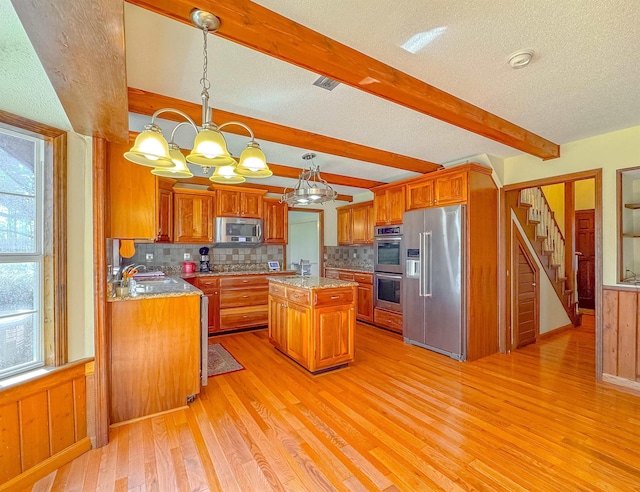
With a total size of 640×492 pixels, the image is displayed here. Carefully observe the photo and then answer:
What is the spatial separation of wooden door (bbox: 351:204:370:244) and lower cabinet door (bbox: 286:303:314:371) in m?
2.60

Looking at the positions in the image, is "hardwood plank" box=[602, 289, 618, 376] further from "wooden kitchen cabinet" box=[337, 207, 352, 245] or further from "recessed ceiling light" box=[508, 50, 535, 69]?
"wooden kitchen cabinet" box=[337, 207, 352, 245]

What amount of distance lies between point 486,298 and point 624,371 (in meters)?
1.31

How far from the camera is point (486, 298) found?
3.73m

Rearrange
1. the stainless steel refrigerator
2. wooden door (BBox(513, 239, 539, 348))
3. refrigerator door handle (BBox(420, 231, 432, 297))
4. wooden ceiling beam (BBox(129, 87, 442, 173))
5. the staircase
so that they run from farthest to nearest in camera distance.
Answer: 1. the staircase
2. wooden door (BBox(513, 239, 539, 348))
3. refrigerator door handle (BBox(420, 231, 432, 297))
4. the stainless steel refrigerator
5. wooden ceiling beam (BBox(129, 87, 442, 173))

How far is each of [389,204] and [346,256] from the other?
220 cm

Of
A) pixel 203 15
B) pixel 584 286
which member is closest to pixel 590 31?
pixel 203 15

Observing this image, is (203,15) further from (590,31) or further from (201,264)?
(201,264)

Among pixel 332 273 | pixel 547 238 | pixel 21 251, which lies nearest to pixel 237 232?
pixel 332 273

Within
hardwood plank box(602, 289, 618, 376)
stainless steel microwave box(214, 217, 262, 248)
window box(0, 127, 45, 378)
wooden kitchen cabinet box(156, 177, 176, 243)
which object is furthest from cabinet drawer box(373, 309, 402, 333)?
window box(0, 127, 45, 378)

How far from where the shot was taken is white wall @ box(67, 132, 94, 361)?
195 centimetres

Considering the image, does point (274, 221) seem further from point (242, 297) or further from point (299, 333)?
point (299, 333)

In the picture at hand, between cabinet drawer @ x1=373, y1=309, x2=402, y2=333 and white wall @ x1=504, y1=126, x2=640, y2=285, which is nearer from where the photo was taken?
white wall @ x1=504, y1=126, x2=640, y2=285

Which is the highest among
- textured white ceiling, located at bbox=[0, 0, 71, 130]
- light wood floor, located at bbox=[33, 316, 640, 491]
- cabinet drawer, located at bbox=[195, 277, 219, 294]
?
textured white ceiling, located at bbox=[0, 0, 71, 130]

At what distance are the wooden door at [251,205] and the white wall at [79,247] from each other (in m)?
3.00
